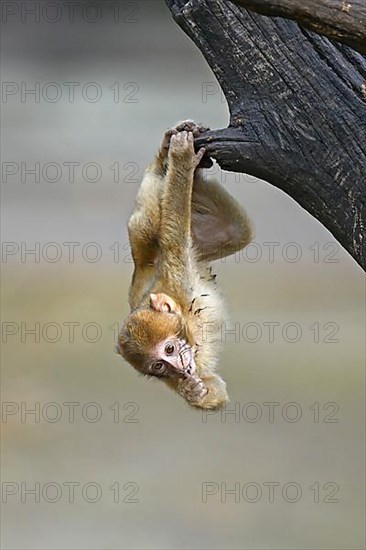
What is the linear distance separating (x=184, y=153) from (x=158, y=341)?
0.69 m

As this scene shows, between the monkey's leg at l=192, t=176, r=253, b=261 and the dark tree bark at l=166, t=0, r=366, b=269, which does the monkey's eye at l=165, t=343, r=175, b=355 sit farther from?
the dark tree bark at l=166, t=0, r=366, b=269

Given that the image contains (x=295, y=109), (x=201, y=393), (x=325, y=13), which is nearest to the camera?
(x=325, y=13)

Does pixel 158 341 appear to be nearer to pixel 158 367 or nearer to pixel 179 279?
pixel 158 367

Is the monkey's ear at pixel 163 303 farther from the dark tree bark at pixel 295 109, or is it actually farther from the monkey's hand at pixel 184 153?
the dark tree bark at pixel 295 109

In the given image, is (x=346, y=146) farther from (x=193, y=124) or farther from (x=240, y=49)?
(x=193, y=124)

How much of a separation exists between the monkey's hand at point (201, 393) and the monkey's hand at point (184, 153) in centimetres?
75

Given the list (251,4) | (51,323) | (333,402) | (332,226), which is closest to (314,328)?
(333,402)

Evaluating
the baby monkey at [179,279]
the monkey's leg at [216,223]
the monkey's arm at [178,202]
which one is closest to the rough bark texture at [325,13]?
the monkey's arm at [178,202]

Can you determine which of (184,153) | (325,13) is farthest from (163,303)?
(325,13)

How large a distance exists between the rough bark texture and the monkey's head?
1.51 m

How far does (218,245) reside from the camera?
3.79 metres

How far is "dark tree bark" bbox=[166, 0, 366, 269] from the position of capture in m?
2.91

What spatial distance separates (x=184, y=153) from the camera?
10.9 ft

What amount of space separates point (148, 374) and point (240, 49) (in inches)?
47.9
